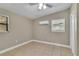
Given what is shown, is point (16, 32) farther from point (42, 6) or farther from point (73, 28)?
point (73, 28)

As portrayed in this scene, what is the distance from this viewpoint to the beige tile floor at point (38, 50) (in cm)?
234

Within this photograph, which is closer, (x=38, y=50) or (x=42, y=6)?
(x=42, y=6)

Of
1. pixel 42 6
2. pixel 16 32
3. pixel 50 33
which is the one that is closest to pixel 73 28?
pixel 50 33

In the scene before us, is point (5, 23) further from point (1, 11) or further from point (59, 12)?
point (59, 12)

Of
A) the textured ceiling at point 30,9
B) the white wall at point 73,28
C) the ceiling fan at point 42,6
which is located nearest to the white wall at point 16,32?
the textured ceiling at point 30,9

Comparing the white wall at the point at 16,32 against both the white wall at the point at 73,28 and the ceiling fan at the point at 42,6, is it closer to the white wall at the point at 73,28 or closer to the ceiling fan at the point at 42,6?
the ceiling fan at the point at 42,6

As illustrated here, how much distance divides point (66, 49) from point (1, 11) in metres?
1.77

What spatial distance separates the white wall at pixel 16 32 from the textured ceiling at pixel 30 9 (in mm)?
121

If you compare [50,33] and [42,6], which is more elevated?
[42,6]

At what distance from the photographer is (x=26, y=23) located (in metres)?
2.46

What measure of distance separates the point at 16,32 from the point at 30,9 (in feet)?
2.16

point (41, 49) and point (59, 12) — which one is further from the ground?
point (59, 12)

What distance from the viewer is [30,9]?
7.79 ft

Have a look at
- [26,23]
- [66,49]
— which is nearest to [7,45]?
[26,23]
